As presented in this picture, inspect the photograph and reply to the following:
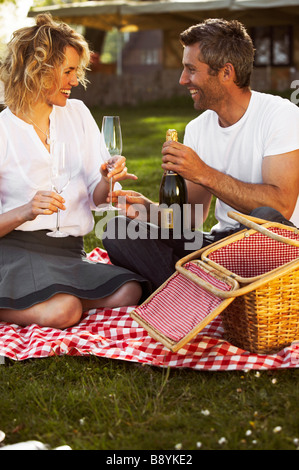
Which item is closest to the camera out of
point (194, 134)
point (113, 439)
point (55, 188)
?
point (113, 439)

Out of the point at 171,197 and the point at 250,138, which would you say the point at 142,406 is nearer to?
the point at 171,197

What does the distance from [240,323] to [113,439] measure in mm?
945

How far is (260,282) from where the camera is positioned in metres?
2.89

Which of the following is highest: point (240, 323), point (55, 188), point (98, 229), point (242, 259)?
point (55, 188)

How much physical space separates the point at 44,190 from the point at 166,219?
84 cm

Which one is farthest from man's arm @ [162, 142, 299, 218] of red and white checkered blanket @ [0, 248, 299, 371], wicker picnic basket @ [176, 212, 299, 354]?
red and white checkered blanket @ [0, 248, 299, 371]

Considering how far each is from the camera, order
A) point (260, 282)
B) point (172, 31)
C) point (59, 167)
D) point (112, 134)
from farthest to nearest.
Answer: point (172, 31) → point (112, 134) → point (59, 167) → point (260, 282)

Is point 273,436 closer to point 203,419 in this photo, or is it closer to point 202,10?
→ point 203,419

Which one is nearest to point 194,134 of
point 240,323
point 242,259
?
point 242,259

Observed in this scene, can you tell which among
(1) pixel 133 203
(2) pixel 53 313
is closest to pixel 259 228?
(1) pixel 133 203

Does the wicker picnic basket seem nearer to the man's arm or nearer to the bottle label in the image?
the man's arm

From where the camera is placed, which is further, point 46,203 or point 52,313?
point 52,313

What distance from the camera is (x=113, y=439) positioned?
8.04 ft

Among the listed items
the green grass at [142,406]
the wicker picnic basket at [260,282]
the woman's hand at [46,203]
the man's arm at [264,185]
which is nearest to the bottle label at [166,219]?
the man's arm at [264,185]
